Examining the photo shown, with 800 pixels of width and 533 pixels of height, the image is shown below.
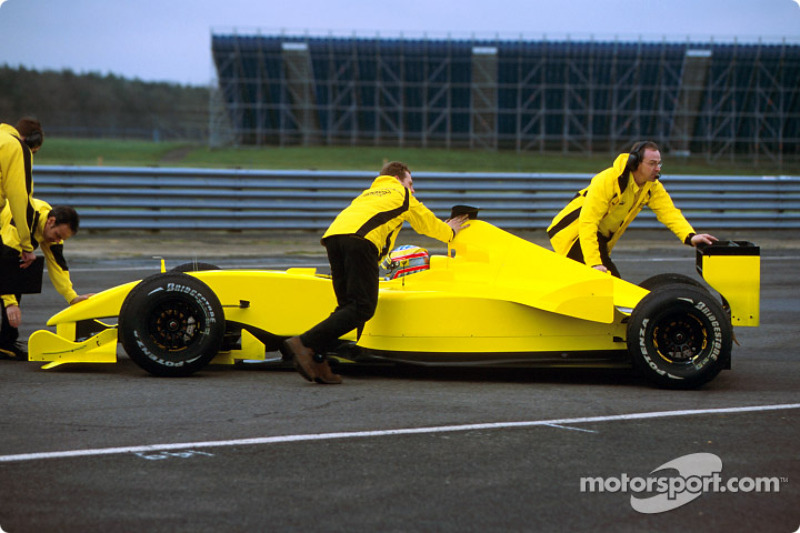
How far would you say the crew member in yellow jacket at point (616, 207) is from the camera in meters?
7.24

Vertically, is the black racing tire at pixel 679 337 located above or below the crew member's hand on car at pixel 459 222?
below

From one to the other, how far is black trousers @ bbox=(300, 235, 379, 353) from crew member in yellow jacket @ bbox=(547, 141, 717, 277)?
1.67 meters

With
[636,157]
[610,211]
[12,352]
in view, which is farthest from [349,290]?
[12,352]

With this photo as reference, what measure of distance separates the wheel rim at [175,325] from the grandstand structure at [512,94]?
46397mm

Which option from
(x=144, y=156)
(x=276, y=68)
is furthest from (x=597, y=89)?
(x=144, y=156)

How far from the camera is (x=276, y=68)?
169 ft

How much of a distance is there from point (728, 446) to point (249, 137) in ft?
163

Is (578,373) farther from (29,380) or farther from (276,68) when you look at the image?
(276,68)

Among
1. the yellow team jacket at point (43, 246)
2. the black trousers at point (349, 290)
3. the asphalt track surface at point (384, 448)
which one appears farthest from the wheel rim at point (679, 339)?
the yellow team jacket at point (43, 246)

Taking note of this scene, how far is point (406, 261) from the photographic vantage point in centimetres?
698

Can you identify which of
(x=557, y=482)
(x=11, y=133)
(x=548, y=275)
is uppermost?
(x=11, y=133)

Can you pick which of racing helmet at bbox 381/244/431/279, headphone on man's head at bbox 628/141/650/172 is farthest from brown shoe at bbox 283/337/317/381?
headphone on man's head at bbox 628/141/650/172

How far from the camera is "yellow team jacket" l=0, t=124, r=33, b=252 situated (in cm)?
699

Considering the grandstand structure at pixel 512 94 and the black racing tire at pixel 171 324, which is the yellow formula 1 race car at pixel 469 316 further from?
the grandstand structure at pixel 512 94
